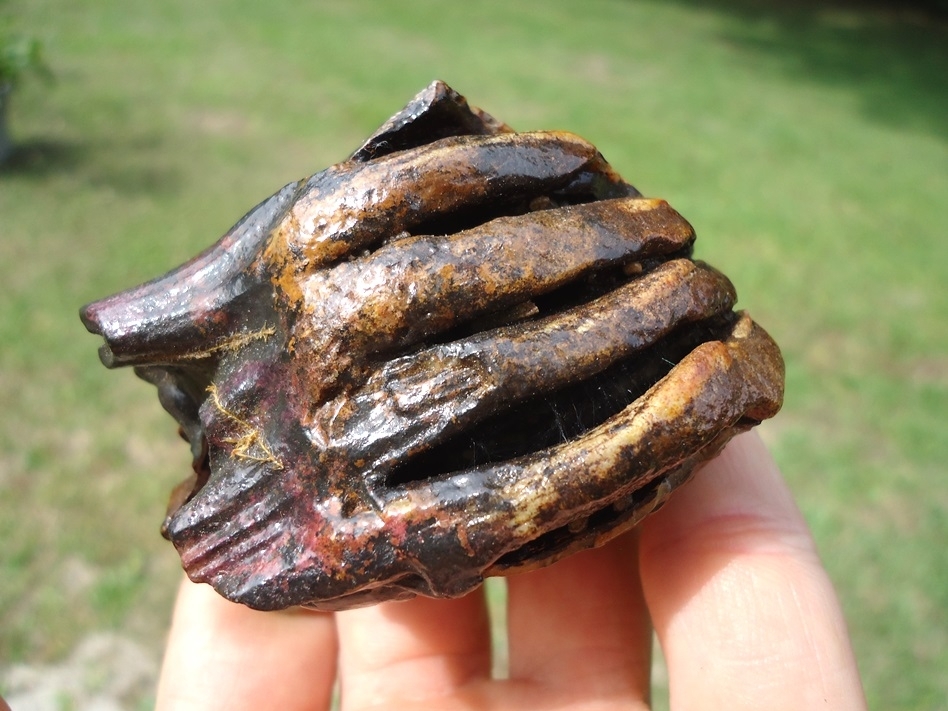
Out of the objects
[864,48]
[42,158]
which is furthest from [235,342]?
[864,48]

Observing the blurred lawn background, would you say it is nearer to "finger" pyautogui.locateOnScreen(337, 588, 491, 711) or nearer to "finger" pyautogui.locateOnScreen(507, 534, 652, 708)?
"finger" pyautogui.locateOnScreen(337, 588, 491, 711)

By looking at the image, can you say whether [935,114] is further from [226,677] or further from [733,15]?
[226,677]

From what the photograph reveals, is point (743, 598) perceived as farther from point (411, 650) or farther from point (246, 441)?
point (246, 441)

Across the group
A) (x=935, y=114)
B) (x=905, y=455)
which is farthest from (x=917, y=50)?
(x=905, y=455)

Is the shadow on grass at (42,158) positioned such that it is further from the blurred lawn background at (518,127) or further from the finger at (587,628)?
the finger at (587,628)

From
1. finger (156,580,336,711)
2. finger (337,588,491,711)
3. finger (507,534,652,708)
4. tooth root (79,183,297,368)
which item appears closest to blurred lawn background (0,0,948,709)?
finger (156,580,336,711)
